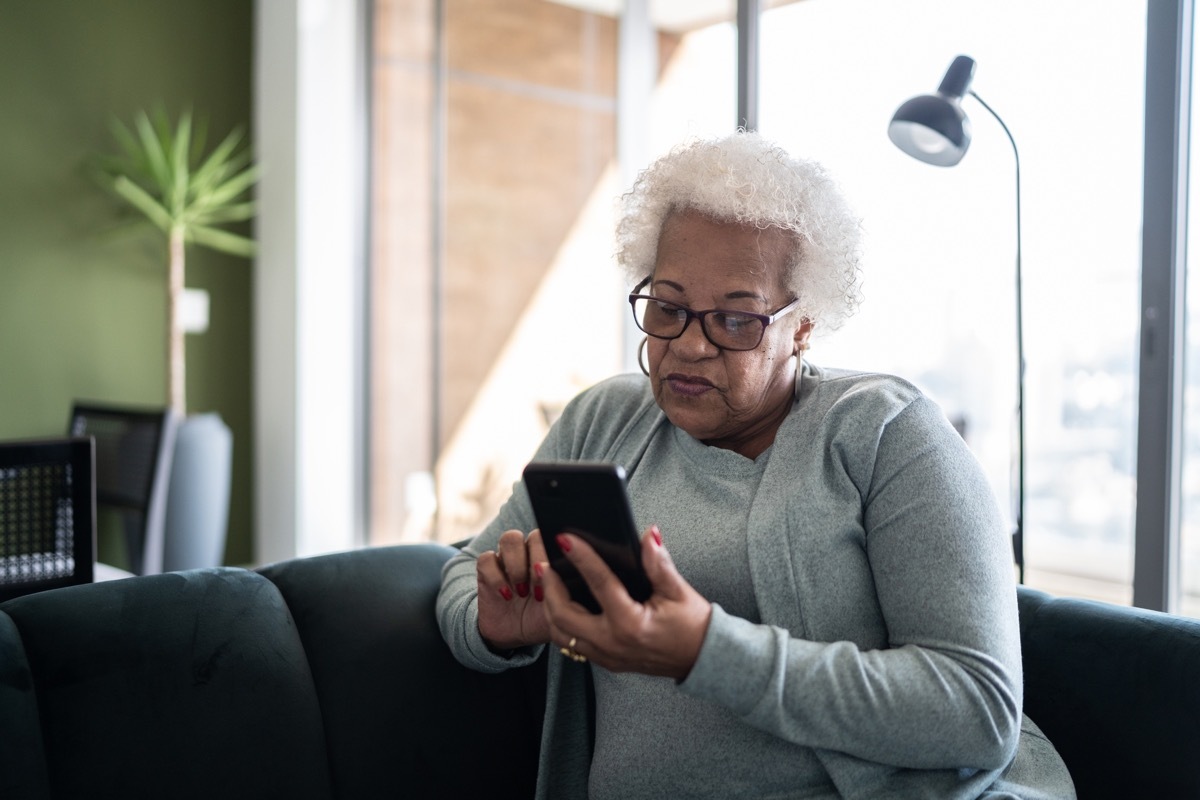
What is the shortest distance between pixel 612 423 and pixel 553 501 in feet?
1.45

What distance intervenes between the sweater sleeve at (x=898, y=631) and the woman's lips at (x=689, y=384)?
182 millimetres

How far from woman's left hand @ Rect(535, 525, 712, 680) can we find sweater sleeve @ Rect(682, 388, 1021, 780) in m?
0.02

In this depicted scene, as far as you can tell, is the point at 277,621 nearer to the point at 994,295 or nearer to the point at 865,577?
the point at 865,577

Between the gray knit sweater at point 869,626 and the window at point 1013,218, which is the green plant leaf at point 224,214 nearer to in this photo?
the window at point 1013,218

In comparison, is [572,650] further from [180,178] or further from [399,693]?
[180,178]

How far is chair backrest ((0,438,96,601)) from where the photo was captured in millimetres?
1512

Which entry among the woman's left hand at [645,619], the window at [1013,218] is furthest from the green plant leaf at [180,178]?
the woman's left hand at [645,619]

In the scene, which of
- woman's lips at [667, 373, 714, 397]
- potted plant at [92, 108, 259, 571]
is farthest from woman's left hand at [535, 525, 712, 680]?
potted plant at [92, 108, 259, 571]

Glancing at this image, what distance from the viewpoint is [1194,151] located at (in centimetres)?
183

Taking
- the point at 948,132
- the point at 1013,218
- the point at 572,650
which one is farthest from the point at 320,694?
the point at 1013,218

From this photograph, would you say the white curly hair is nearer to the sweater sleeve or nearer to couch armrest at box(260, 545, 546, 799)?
the sweater sleeve

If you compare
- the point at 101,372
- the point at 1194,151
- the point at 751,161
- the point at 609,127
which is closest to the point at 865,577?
the point at 751,161

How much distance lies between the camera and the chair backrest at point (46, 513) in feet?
Result: 4.96

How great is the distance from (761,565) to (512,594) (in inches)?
12.0
